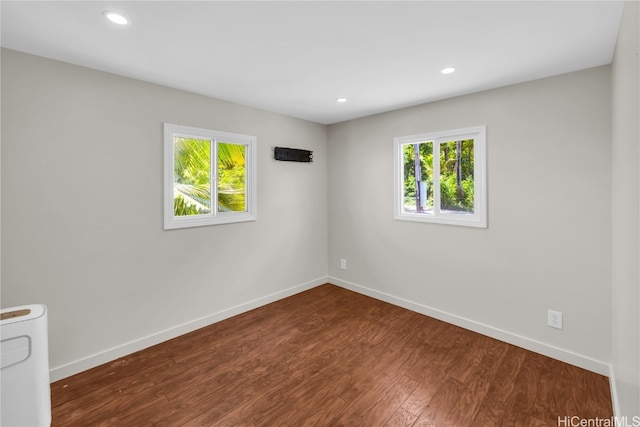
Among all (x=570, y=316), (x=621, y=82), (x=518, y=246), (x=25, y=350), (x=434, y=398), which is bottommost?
(x=434, y=398)

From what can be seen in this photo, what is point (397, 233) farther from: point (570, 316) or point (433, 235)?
point (570, 316)

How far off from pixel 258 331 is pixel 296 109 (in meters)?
2.52

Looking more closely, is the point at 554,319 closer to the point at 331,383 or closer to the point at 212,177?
the point at 331,383

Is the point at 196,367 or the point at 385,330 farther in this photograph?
the point at 385,330

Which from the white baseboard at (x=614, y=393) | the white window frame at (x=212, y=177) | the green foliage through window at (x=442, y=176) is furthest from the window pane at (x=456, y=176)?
the white window frame at (x=212, y=177)

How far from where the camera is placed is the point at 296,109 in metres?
Answer: 3.50

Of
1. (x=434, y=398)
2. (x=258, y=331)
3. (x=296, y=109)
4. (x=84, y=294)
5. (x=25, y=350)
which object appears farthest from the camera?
(x=296, y=109)

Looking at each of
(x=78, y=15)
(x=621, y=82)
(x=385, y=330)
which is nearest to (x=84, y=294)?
(x=78, y=15)

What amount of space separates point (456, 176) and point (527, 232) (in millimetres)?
857

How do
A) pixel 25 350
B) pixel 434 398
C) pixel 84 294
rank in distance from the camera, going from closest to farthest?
pixel 25 350
pixel 434 398
pixel 84 294

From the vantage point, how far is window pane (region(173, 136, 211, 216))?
2.92m

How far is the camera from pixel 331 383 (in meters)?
2.15

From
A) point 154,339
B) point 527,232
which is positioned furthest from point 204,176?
point 527,232

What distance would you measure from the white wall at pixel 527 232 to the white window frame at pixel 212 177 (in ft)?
5.28
